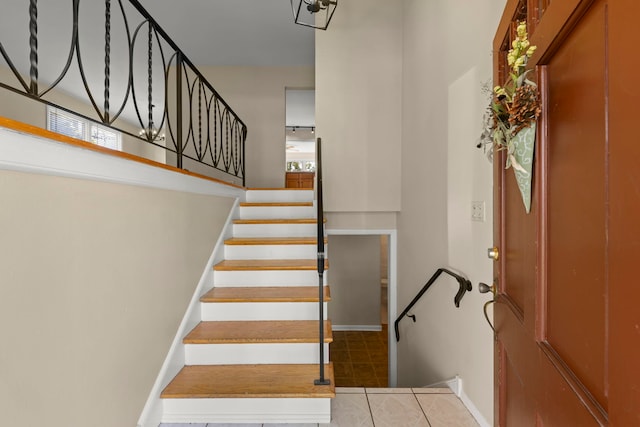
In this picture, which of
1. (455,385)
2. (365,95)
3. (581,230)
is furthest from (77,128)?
(581,230)

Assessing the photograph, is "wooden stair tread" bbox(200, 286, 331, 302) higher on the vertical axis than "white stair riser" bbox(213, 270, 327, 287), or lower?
lower

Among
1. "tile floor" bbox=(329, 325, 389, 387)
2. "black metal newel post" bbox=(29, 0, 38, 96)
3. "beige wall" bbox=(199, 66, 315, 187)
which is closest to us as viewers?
"black metal newel post" bbox=(29, 0, 38, 96)

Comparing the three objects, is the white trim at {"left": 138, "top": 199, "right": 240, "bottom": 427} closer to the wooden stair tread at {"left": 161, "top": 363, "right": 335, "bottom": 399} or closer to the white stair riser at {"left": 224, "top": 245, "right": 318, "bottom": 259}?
the wooden stair tread at {"left": 161, "top": 363, "right": 335, "bottom": 399}

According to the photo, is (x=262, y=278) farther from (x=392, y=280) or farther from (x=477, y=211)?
(x=392, y=280)

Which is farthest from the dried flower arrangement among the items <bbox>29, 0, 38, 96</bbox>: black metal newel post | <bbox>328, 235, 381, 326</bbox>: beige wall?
<bbox>328, 235, 381, 326</bbox>: beige wall

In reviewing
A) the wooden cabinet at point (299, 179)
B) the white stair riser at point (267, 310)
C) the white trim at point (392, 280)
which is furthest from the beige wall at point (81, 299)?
the wooden cabinet at point (299, 179)

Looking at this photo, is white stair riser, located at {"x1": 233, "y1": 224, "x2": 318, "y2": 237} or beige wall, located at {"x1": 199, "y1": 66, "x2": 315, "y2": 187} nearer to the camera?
white stair riser, located at {"x1": 233, "y1": 224, "x2": 318, "y2": 237}

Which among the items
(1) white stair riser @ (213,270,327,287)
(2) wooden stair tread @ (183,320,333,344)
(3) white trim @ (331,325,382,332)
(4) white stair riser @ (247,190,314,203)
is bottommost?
(3) white trim @ (331,325,382,332)

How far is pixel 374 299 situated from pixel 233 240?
3782mm

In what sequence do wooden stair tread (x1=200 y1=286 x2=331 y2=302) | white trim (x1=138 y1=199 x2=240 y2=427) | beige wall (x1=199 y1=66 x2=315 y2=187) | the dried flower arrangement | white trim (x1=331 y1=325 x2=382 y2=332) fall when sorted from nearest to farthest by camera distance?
1. the dried flower arrangement
2. white trim (x1=138 y1=199 x2=240 y2=427)
3. wooden stair tread (x1=200 y1=286 x2=331 y2=302)
4. beige wall (x1=199 y1=66 x2=315 y2=187)
5. white trim (x1=331 y1=325 x2=382 y2=332)

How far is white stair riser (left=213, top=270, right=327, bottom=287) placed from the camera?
2.65 m

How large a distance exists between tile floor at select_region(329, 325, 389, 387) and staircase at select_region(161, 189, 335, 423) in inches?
90.9

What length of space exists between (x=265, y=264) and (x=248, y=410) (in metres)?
1.17

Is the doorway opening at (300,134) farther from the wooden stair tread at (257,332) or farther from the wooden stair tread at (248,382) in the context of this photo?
the wooden stair tread at (248,382)
